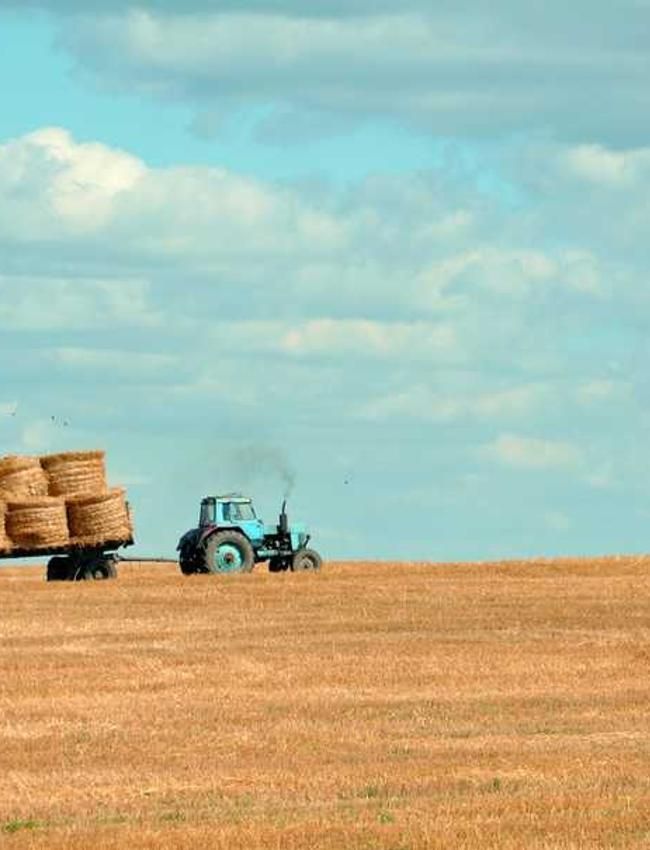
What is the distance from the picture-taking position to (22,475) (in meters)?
45.7

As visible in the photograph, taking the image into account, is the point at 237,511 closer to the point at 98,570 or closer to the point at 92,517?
the point at 98,570

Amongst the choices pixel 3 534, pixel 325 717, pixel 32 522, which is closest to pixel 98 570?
pixel 32 522

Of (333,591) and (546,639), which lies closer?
(546,639)

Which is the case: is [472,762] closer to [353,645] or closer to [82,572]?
[353,645]

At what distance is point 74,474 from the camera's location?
46.1m

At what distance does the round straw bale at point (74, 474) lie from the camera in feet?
151

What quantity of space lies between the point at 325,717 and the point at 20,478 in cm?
2267

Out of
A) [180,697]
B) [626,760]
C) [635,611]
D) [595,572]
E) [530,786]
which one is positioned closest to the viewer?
[530,786]

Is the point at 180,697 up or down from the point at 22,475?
down

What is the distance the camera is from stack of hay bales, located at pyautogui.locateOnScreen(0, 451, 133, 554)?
150 feet

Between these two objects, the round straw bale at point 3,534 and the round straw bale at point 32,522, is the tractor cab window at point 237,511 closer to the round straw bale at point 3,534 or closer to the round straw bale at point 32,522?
the round straw bale at point 32,522

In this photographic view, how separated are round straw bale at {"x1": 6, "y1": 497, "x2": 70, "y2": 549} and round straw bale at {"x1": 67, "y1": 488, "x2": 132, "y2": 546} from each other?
80cm

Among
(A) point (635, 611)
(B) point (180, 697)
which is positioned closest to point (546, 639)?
(A) point (635, 611)

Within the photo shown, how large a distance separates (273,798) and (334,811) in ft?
3.79
